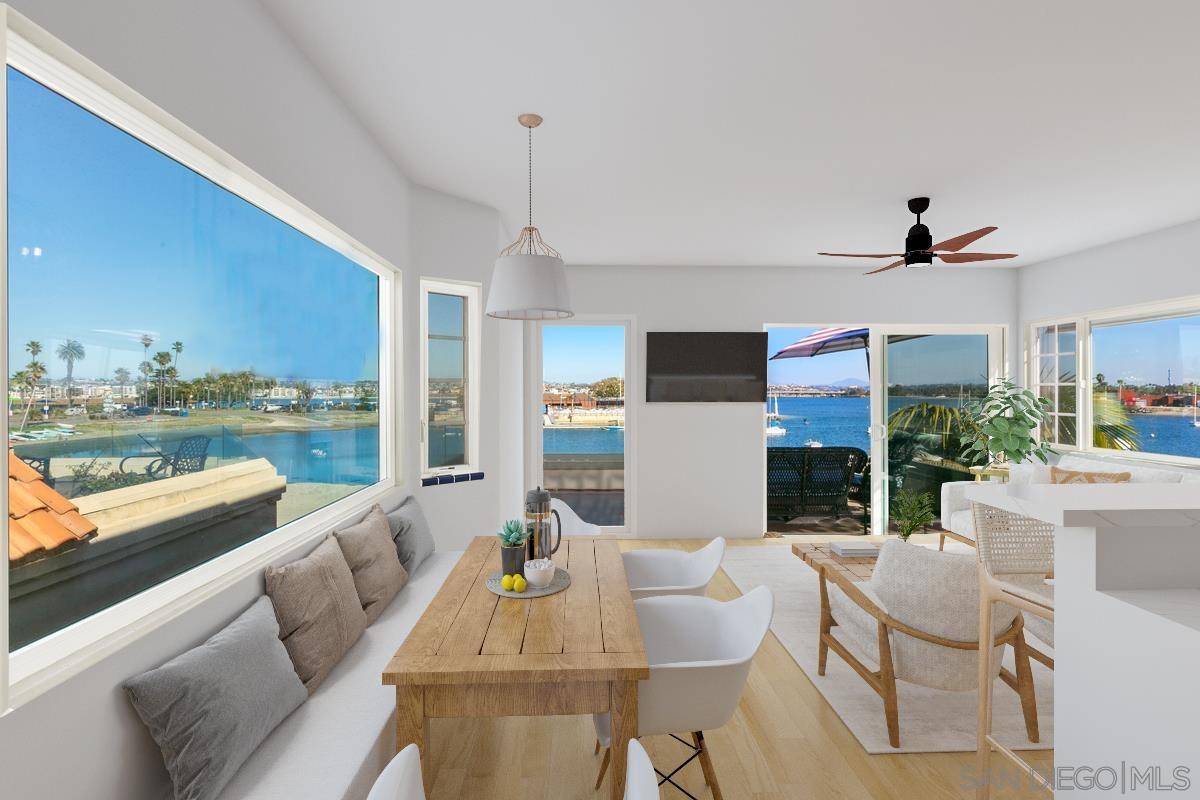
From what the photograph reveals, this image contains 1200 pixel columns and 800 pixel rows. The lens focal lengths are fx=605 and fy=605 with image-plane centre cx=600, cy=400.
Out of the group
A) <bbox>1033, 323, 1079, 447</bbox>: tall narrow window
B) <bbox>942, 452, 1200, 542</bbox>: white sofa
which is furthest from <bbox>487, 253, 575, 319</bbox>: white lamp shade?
<bbox>1033, 323, 1079, 447</bbox>: tall narrow window

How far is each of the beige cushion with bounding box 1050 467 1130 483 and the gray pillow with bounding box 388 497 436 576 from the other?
461 cm

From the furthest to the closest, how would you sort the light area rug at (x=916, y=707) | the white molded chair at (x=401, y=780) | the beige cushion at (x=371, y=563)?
the beige cushion at (x=371, y=563)
the light area rug at (x=916, y=707)
the white molded chair at (x=401, y=780)

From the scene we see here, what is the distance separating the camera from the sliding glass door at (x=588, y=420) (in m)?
5.83

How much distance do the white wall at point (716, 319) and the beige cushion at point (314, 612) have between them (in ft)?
12.4

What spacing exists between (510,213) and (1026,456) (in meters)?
4.99

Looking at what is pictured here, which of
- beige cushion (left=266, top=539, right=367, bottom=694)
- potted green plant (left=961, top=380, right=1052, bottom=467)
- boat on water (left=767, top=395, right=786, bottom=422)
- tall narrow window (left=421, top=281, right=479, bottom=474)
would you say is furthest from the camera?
boat on water (left=767, top=395, right=786, bottom=422)

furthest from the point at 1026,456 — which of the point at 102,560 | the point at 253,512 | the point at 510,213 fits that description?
the point at 102,560

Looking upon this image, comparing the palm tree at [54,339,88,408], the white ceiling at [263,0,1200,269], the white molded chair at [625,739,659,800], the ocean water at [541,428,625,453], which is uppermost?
the white ceiling at [263,0,1200,269]

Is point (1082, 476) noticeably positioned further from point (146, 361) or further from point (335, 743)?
point (146, 361)

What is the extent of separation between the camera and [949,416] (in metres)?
6.05

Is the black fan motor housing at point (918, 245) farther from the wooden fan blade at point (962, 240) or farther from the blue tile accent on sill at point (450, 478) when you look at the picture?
the blue tile accent on sill at point (450, 478)

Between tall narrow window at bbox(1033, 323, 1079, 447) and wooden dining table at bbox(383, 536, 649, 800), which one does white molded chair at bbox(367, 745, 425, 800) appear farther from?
tall narrow window at bbox(1033, 323, 1079, 447)

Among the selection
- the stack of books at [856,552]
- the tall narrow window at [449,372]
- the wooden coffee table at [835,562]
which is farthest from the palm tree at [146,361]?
the stack of books at [856,552]

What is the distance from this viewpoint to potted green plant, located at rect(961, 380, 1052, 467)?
539 centimetres
